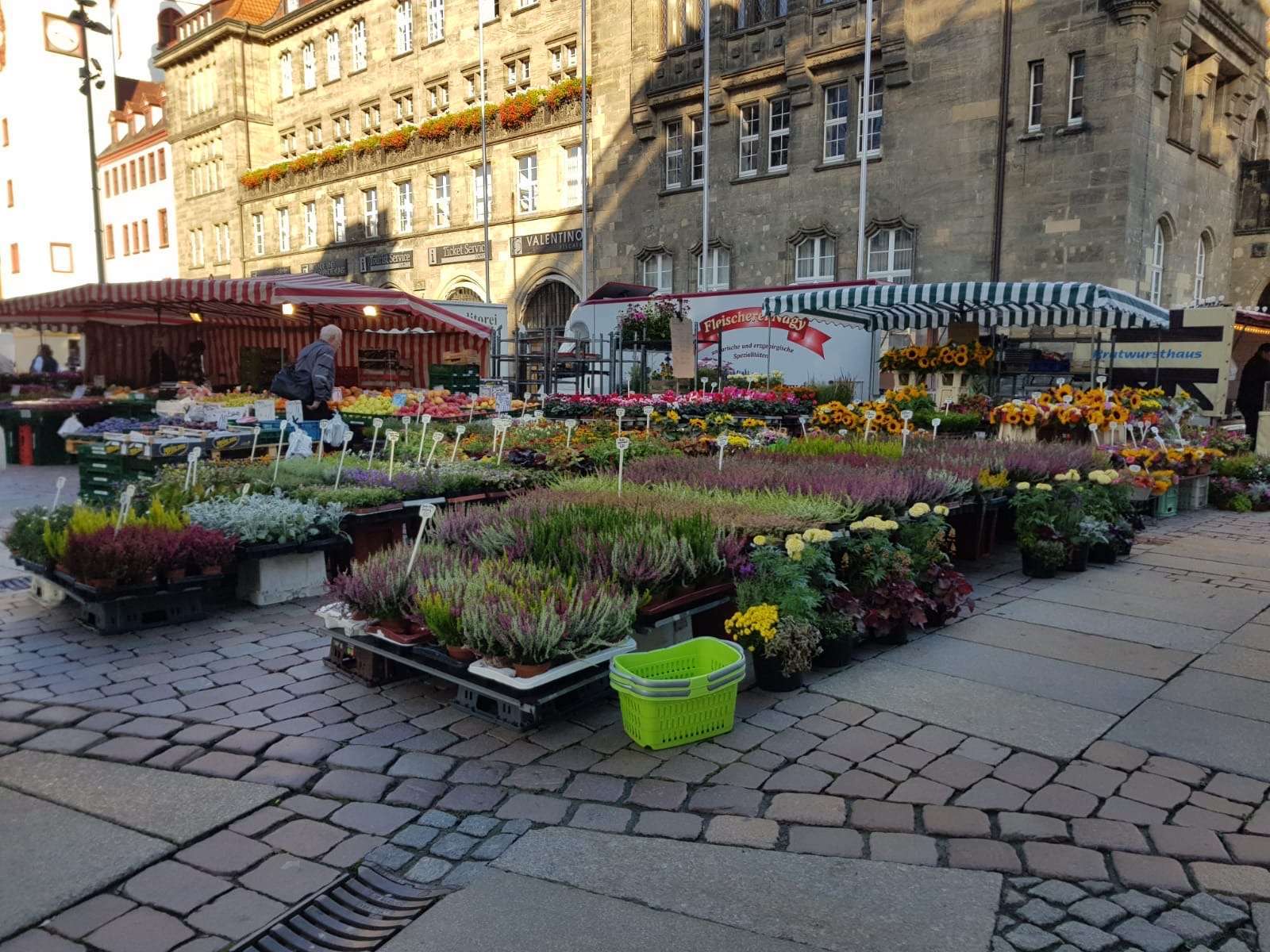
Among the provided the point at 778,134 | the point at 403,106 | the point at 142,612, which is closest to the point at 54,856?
the point at 142,612

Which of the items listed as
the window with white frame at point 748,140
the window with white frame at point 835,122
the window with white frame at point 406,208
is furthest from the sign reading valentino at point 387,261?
the window with white frame at point 835,122

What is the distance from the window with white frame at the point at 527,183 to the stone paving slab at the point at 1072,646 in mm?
26247

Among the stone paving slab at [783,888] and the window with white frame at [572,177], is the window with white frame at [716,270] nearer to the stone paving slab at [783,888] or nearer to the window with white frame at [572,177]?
the window with white frame at [572,177]

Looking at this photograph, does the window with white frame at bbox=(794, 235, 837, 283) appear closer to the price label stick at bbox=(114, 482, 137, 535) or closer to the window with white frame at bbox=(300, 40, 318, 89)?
the price label stick at bbox=(114, 482, 137, 535)

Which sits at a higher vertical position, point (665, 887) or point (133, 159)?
point (133, 159)

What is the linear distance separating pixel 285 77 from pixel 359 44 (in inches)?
239

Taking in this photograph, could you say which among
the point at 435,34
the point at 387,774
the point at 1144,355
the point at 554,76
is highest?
the point at 435,34

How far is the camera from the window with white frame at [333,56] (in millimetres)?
36938

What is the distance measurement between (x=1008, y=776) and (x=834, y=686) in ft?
3.88

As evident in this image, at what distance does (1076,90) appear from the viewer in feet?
62.4

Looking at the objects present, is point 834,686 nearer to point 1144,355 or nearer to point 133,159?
point 1144,355

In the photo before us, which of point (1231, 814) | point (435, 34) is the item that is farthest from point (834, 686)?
point (435, 34)

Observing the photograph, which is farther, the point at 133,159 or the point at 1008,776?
the point at 133,159

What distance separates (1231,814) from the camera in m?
3.45
